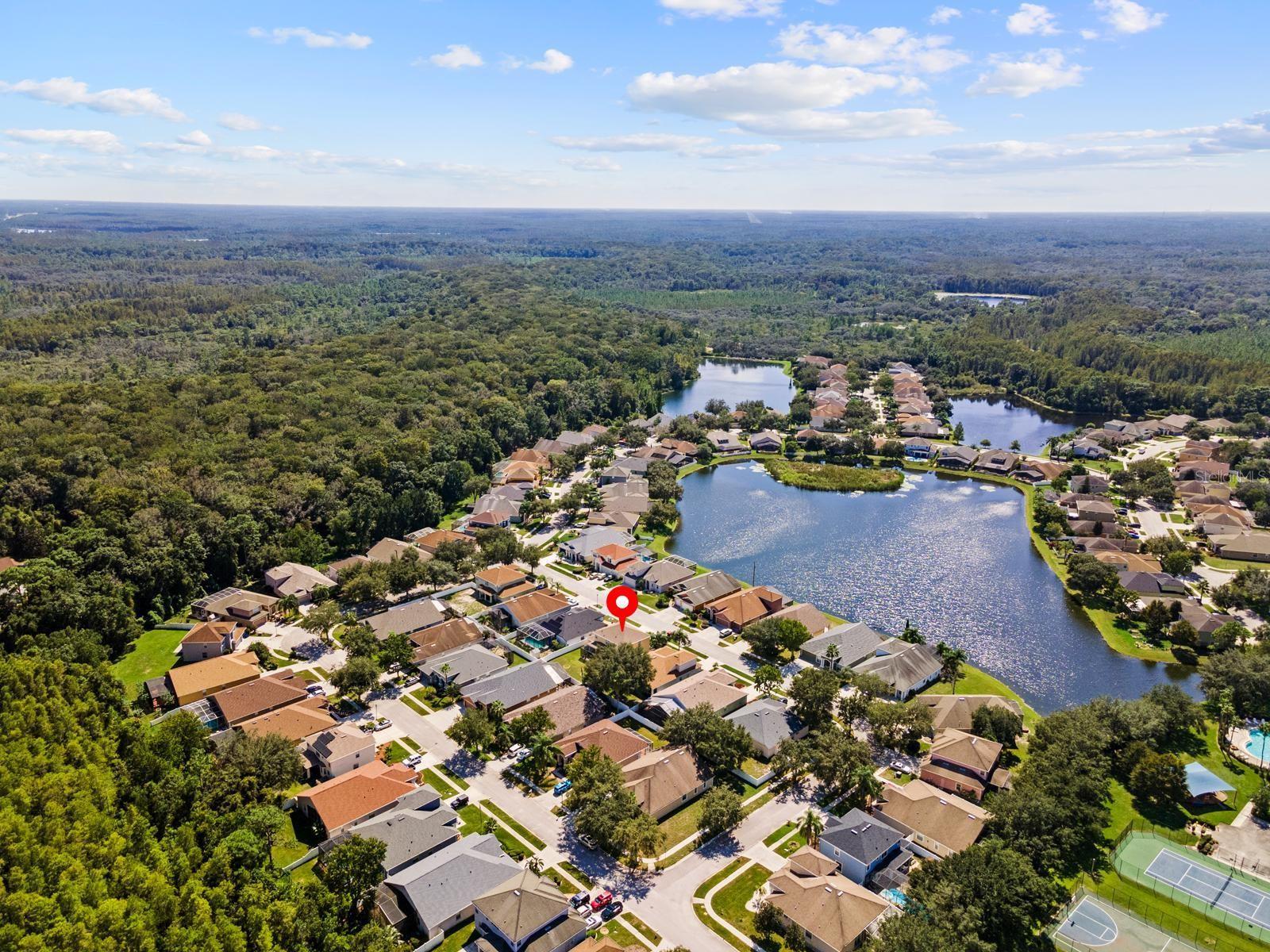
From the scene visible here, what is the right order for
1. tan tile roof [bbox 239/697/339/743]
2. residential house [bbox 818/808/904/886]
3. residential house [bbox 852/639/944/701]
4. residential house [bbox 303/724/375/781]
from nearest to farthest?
residential house [bbox 818/808/904/886] → residential house [bbox 303/724/375/781] → tan tile roof [bbox 239/697/339/743] → residential house [bbox 852/639/944/701]

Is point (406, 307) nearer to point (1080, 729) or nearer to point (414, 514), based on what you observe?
point (414, 514)

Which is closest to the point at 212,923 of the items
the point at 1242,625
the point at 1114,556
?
the point at 1242,625

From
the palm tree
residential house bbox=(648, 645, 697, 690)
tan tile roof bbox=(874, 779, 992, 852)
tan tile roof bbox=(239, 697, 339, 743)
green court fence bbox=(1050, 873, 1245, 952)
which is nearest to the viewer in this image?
green court fence bbox=(1050, 873, 1245, 952)

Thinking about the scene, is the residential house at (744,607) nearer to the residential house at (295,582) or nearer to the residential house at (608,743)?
the residential house at (608,743)

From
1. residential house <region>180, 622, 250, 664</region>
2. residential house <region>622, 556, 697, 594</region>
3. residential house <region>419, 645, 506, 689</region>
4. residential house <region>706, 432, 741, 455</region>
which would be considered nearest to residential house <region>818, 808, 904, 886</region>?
residential house <region>419, 645, 506, 689</region>

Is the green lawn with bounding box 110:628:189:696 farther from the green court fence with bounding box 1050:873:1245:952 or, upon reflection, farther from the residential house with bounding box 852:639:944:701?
the green court fence with bounding box 1050:873:1245:952

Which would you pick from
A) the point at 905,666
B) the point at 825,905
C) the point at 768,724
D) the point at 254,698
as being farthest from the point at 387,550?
the point at 825,905

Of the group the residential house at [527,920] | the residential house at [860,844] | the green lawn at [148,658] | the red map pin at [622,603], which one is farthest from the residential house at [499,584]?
the residential house at [860,844]
